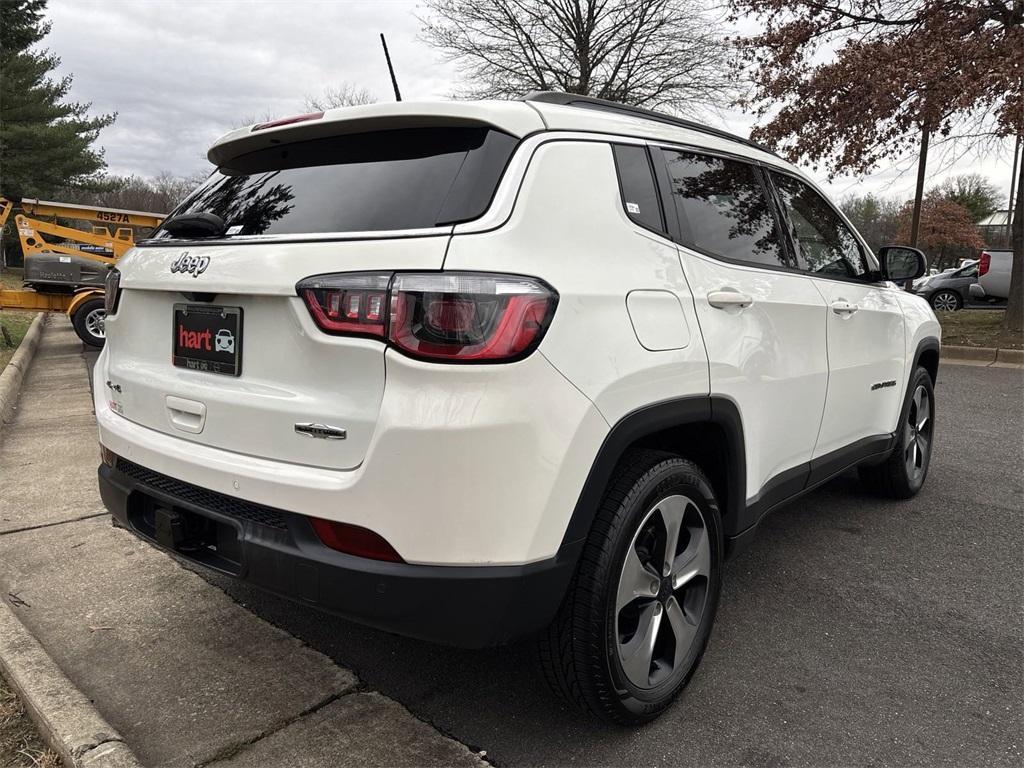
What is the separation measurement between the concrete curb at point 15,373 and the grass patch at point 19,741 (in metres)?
4.38

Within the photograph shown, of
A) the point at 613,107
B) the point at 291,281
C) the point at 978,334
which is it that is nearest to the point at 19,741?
the point at 291,281

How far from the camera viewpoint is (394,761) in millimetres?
2072

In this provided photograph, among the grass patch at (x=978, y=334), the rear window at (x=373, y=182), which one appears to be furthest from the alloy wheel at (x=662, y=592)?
the grass patch at (x=978, y=334)

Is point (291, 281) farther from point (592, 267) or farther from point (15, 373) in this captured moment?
point (15, 373)

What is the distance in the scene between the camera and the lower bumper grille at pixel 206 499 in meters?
1.95

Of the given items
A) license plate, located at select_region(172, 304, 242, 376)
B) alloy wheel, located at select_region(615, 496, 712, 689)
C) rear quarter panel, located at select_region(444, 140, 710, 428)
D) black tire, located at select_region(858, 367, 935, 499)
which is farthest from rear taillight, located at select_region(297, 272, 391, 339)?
black tire, located at select_region(858, 367, 935, 499)

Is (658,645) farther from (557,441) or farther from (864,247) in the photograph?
(864,247)

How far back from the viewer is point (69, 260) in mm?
11422

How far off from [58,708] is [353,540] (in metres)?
1.19

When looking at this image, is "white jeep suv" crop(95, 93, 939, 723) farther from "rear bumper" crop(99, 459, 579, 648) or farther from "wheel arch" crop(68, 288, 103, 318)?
"wheel arch" crop(68, 288, 103, 318)

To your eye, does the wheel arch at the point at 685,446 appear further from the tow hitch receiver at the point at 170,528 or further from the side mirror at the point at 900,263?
the side mirror at the point at 900,263

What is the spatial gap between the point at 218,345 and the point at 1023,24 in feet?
44.8

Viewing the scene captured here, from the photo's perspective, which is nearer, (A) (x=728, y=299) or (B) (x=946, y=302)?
(A) (x=728, y=299)

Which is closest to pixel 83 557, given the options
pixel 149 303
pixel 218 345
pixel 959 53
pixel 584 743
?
pixel 149 303
